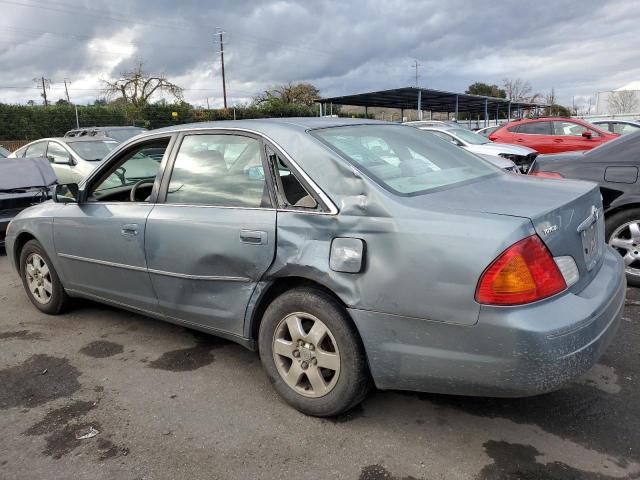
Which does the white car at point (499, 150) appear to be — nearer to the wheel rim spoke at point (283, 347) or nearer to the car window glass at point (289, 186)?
the car window glass at point (289, 186)

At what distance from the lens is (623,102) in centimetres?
5341

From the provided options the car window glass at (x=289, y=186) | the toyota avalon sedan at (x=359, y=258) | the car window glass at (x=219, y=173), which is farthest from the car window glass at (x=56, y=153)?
the car window glass at (x=289, y=186)

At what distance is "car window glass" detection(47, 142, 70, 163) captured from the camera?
10.5 m

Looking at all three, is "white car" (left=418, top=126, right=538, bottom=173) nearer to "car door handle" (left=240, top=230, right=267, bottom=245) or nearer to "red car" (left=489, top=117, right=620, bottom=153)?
"red car" (left=489, top=117, right=620, bottom=153)

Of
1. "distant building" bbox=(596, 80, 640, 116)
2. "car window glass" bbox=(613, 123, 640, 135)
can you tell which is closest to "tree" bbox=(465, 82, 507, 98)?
"distant building" bbox=(596, 80, 640, 116)

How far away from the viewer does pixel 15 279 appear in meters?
5.93

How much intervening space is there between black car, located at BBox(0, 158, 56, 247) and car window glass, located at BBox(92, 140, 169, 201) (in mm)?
3523

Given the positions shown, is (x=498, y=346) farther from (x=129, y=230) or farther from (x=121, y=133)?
(x=121, y=133)

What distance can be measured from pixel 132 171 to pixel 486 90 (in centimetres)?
6603

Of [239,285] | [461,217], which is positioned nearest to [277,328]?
[239,285]

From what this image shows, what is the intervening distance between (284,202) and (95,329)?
236cm

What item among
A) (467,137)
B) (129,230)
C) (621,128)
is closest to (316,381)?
(129,230)

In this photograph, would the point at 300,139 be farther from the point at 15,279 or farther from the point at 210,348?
the point at 15,279

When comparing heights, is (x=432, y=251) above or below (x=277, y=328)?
above
